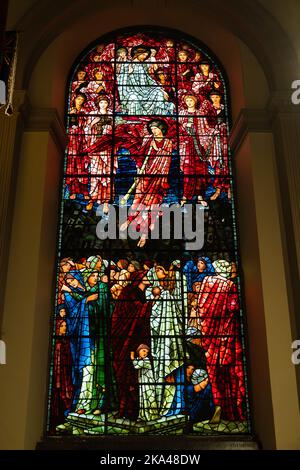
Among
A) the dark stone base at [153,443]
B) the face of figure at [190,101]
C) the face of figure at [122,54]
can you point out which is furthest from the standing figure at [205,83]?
the dark stone base at [153,443]

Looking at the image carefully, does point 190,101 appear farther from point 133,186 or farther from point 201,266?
point 201,266

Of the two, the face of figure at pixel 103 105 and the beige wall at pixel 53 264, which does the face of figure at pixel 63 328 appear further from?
the face of figure at pixel 103 105

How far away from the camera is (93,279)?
24.4ft

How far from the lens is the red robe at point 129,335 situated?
A: 6902mm

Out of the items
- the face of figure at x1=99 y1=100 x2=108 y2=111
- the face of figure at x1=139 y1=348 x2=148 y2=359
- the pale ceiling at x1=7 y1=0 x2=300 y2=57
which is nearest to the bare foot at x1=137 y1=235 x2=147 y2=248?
the face of figure at x1=139 y1=348 x2=148 y2=359

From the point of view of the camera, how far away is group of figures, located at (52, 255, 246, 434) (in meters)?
6.90

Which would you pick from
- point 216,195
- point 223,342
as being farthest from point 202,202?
point 223,342

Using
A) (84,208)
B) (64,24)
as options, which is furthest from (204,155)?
(64,24)

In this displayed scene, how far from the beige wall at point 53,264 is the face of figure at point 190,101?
0.58 m

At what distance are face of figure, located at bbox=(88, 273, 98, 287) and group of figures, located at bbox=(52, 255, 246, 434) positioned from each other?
1 centimetres

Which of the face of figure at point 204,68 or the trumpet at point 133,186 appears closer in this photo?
the trumpet at point 133,186

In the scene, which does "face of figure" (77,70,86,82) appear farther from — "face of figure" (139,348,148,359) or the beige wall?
"face of figure" (139,348,148,359)

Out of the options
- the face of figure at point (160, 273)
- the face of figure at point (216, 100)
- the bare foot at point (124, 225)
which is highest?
the face of figure at point (216, 100)

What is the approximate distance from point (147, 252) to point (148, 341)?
44.4 inches
